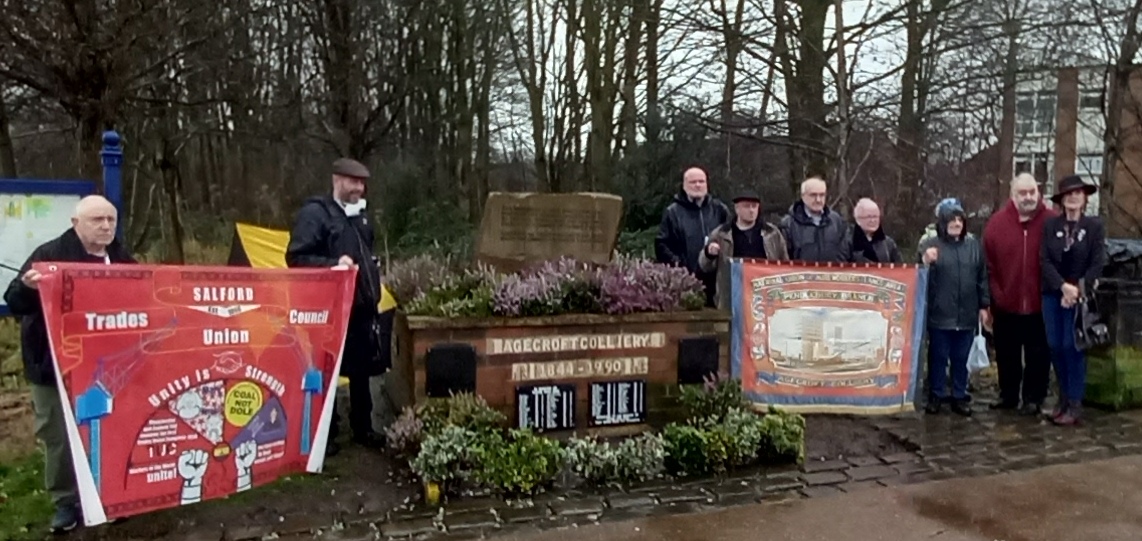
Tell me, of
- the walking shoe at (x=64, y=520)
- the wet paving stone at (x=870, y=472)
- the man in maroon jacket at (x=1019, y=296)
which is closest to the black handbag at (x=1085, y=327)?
the man in maroon jacket at (x=1019, y=296)

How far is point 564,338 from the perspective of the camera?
20.0 feet

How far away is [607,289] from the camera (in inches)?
245

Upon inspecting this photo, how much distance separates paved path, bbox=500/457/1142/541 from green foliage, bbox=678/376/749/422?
101 cm

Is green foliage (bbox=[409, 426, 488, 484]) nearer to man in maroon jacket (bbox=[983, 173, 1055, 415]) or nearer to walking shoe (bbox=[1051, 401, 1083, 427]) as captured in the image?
man in maroon jacket (bbox=[983, 173, 1055, 415])

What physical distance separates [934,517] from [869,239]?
2992mm

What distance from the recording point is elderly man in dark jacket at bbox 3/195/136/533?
452cm

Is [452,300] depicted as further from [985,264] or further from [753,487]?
[985,264]

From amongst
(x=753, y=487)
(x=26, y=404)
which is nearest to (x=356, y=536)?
(x=753, y=487)

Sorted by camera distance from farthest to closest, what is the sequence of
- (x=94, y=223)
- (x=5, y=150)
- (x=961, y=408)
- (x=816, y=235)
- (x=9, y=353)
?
(x=5, y=150) → (x=9, y=353) → (x=961, y=408) → (x=816, y=235) → (x=94, y=223)

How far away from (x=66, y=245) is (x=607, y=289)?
317 cm

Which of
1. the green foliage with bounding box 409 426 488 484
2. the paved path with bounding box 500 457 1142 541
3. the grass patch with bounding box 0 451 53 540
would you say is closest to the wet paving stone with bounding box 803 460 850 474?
the paved path with bounding box 500 457 1142 541

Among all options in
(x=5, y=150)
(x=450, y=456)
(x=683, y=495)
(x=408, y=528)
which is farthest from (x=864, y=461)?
(x=5, y=150)

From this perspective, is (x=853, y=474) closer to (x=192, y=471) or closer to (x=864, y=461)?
(x=864, y=461)

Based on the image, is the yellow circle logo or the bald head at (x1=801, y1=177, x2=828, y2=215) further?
the bald head at (x1=801, y1=177, x2=828, y2=215)
